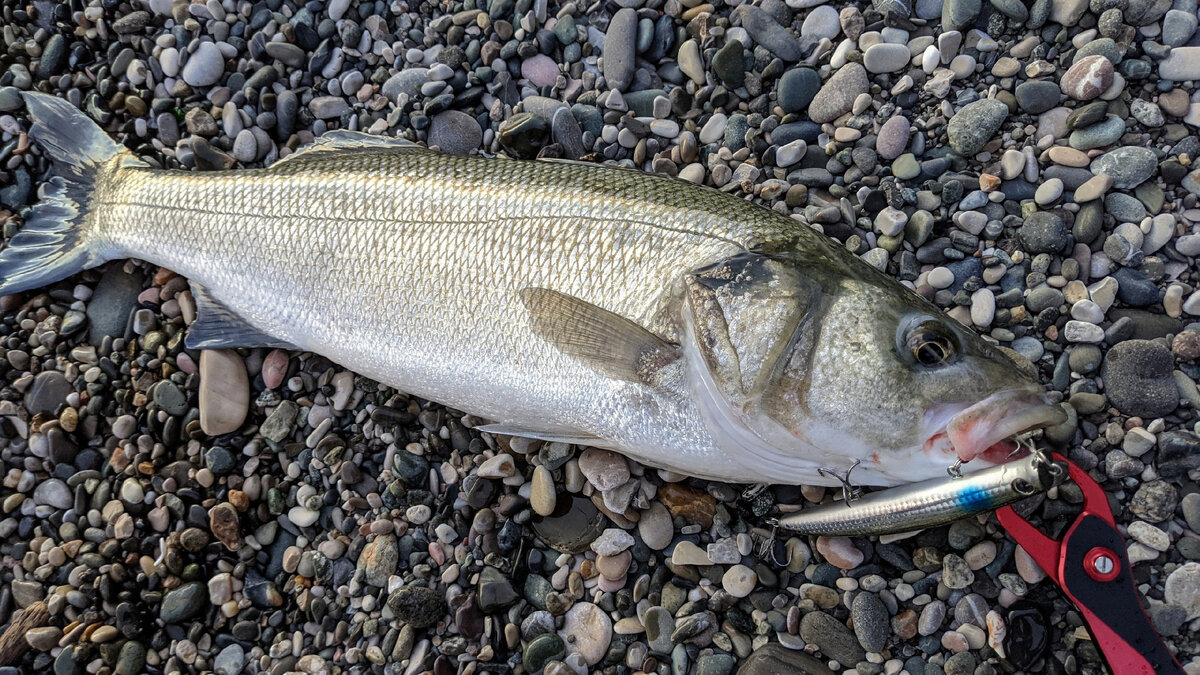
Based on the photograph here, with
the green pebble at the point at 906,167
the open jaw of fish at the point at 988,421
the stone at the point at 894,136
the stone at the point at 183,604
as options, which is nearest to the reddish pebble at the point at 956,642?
the open jaw of fish at the point at 988,421

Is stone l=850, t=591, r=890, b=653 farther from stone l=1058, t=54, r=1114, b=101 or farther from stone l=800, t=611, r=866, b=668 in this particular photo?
stone l=1058, t=54, r=1114, b=101

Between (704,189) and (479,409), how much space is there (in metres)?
1.23

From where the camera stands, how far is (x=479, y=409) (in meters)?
2.56

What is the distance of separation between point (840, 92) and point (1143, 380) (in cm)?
161

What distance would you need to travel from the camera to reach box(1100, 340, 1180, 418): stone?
2.36 meters

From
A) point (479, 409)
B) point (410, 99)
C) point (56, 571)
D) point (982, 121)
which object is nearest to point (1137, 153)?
point (982, 121)

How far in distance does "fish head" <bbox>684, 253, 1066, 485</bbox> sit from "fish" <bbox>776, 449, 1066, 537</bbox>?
54mm

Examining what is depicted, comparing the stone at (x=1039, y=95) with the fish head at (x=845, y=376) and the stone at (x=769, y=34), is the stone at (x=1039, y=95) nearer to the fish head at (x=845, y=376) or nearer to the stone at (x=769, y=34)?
the stone at (x=769, y=34)

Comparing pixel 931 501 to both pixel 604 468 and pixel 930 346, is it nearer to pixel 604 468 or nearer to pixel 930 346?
pixel 930 346

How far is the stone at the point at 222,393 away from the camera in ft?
9.74

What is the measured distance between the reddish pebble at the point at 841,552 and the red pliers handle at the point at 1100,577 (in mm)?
516

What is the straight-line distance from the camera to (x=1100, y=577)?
7.14 feet

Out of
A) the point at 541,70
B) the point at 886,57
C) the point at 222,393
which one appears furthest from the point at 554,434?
the point at 886,57

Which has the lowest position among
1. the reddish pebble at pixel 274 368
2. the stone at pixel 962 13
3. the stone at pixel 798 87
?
the reddish pebble at pixel 274 368
